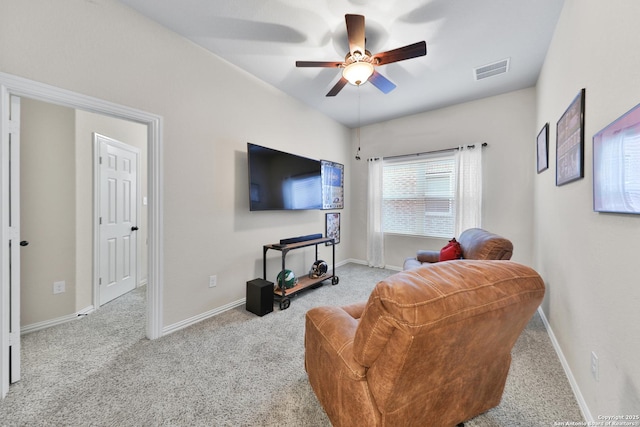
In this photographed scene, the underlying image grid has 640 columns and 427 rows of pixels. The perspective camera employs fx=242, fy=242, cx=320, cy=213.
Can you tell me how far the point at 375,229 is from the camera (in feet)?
15.4

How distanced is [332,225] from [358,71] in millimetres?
2820

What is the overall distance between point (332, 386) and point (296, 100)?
3.66 m

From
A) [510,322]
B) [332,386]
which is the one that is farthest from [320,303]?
[510,322]

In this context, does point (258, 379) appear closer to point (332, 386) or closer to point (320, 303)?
point (332, 386)

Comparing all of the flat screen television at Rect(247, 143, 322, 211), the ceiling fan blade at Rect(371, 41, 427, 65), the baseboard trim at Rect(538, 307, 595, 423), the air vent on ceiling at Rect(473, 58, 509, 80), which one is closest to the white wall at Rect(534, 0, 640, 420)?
the baseboard trim at Rect(538, 307, 595, 423)

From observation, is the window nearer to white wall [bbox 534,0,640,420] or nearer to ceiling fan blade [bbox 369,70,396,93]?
white wall [bbox 534,0,640,420]

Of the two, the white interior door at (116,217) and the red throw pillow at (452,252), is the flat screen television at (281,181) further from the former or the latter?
the red throw pillow at (452,252)

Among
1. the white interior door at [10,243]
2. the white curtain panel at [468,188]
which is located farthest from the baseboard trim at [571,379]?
the white interior door at [10,243]

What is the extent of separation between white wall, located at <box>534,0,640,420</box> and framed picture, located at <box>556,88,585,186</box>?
0.18ft

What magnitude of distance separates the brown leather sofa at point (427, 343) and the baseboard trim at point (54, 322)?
9.60 ft

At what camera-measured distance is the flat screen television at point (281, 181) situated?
2894 millimetres

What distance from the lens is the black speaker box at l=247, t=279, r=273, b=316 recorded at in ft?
8.75

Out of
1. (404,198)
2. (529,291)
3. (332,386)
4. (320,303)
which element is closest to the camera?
(529,291)

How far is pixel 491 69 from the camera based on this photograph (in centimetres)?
286
